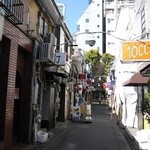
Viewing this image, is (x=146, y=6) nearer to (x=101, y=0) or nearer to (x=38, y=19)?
(x=38, y=19)

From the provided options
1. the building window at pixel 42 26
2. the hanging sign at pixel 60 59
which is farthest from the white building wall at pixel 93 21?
the hanging sign at pixel 60 59

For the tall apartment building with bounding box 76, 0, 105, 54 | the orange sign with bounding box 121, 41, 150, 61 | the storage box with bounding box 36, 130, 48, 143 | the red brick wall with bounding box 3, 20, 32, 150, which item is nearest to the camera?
the red brick wall with bounding box 3, 20, 32, 150

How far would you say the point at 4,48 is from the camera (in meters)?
11.4

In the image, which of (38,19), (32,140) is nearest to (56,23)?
(38,19)

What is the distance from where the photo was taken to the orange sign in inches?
463

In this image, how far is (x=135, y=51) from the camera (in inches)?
469

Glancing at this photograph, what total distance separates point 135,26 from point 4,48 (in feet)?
39.4

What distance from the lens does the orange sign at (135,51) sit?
1175cm

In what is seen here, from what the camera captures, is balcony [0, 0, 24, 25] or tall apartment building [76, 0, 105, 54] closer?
balcony [0, 0, 24, 25]

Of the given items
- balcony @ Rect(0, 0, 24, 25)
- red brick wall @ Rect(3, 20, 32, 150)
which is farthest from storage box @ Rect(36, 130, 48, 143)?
balcony @ Rect(0, 0, 24, 25)

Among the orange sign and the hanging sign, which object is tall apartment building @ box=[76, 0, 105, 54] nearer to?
the hanging sign

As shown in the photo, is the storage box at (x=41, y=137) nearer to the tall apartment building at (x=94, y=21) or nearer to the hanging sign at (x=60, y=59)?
the hanging sign at (x=60, y=59)

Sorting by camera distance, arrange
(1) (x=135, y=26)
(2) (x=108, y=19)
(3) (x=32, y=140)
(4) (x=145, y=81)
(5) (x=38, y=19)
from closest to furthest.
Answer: (3) (x=32, y=140)
(5) (x=38, y=19)
(4) (x=145, y=81)
(1) (x=135, y=26)
(2) (x=108, y=19)

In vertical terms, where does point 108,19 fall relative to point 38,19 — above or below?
above
